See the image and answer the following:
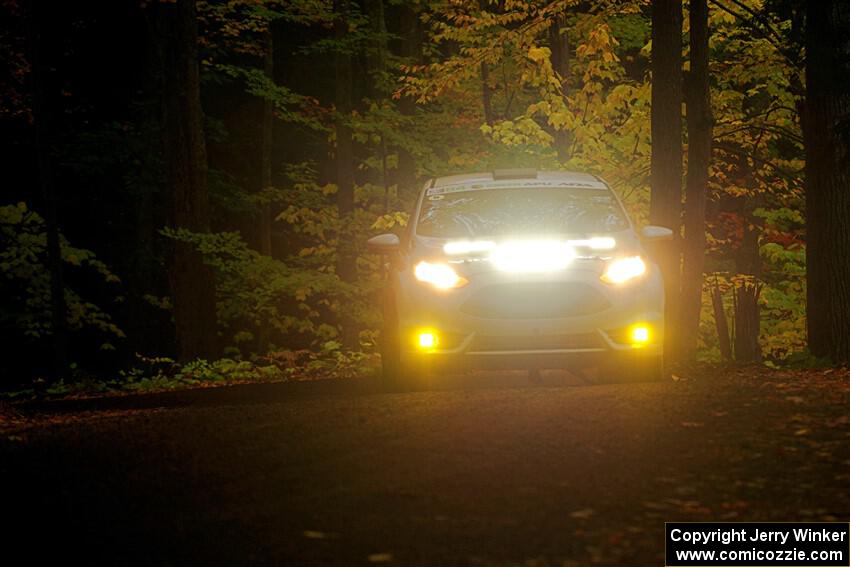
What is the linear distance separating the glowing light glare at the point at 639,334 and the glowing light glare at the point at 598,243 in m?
0.72

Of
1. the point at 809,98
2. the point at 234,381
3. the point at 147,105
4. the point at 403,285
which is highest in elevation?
the point at 147,105

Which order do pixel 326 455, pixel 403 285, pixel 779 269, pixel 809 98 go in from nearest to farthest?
pixel 326 455 → pixel 403 285 → pixel 809 98 → pixel 779 269

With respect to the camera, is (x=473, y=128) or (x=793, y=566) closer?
(x=793, y=566)

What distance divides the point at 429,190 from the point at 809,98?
16.6ft

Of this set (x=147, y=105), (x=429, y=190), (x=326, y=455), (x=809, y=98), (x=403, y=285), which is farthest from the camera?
(x=147, y=105)

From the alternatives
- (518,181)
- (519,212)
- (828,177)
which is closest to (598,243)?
(519,212)

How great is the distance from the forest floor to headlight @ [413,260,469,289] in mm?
913

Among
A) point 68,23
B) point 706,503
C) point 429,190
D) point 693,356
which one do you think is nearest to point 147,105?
point 68,23

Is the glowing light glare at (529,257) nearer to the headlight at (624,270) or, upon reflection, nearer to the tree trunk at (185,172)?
the headlight at (624,270)

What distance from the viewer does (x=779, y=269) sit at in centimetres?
3338

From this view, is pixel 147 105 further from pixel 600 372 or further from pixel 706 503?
pixel 706 503

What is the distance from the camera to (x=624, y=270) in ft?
35.0

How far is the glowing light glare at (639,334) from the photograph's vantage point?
34.9ft

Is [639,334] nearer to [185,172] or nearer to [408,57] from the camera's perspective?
[185,172]
